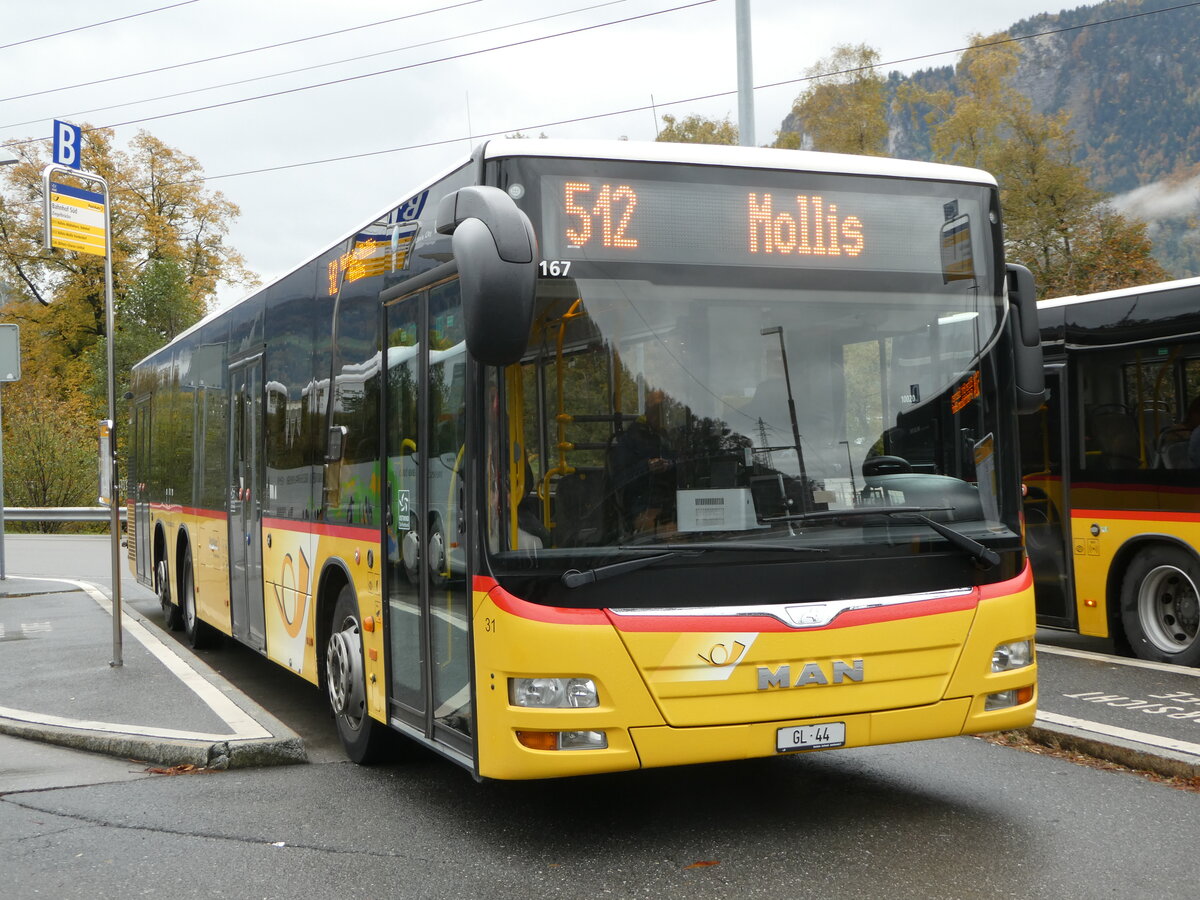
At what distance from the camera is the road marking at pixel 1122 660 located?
979 centimetres

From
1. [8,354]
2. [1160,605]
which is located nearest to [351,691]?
[1160,605]

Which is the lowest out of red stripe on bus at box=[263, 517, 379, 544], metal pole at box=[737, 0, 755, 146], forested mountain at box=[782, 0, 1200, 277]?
red stripe on bus at box=[263, 517, 379, 544]

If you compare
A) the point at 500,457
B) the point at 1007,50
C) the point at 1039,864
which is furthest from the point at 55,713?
the point at 1007,50

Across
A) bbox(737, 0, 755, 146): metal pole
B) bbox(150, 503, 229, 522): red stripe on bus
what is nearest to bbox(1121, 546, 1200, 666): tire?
bbox(150, 503, 229, 522): red stripe on bus

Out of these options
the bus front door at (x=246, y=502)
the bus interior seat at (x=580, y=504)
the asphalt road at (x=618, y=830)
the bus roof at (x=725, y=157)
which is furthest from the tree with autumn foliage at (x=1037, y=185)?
the bus interior seat at (x=580, y=504)

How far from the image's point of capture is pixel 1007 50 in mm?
55156

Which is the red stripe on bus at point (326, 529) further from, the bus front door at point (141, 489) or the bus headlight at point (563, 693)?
the bus front door at point (141, 489)

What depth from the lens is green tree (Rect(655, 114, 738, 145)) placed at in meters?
49.1

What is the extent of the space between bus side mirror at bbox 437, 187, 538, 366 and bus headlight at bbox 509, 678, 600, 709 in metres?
1.26

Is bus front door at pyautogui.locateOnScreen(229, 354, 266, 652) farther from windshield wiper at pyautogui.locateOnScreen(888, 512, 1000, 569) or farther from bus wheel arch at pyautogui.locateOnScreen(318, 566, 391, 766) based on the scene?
windshield wiper at pyautogui.locateOnScreen(888, 512, 1000, 569)

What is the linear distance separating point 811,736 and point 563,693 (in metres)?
1.05

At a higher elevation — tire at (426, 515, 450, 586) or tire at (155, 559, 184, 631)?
tire at (426, 515, 450, 586)

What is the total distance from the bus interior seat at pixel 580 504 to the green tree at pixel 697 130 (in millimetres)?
44616

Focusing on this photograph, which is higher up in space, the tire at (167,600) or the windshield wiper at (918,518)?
the windshield wiper at (918,518)
